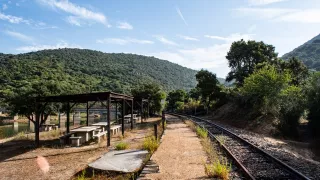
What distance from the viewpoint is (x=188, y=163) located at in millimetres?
8664

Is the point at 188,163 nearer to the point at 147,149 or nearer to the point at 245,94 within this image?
the point at 147,149

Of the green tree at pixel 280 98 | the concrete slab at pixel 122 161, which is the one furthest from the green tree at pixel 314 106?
the concrete slab at pixel 122 161

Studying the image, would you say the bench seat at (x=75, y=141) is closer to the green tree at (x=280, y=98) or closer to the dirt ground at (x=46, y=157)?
the dirt ground at (x=46, y=157)

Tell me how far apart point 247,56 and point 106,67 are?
79654 millimetres

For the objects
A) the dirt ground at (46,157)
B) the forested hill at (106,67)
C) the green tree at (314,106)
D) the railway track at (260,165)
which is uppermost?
the forested hill at (106,67)

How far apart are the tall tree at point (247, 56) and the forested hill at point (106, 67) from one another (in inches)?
1408

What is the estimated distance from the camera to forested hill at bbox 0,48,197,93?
8456 centimetres

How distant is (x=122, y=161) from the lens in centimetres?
941

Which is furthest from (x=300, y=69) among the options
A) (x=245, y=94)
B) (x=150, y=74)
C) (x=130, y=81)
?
(x=150, y=74)

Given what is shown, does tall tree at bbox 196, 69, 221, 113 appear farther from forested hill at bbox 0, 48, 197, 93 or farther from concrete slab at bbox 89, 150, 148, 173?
forested hill at bbox 0, 48, 197, 93

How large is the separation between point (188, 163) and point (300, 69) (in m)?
39.2

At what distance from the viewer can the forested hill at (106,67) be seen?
84562mm

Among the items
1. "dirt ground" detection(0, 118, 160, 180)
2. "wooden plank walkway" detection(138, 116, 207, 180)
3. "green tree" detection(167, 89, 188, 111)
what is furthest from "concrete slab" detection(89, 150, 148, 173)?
"green tree" detection(167, 89, 188, 111)

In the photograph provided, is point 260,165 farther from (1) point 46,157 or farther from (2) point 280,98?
(2) point 280,98
